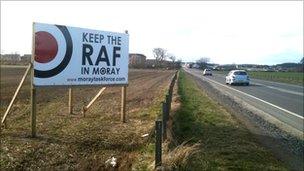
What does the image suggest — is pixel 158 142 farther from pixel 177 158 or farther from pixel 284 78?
pixel 284 78

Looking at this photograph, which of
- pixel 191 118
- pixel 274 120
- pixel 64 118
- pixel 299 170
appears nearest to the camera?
pixel 299 170

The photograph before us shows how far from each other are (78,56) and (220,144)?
4.11 m

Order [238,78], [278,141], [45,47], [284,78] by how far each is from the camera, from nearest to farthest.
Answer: [45,47] < [278,141] < [238,78] < [284,78]

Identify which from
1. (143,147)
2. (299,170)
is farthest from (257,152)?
(143,147)

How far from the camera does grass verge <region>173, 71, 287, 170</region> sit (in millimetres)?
9188

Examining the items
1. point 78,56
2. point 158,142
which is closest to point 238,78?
point 78,56

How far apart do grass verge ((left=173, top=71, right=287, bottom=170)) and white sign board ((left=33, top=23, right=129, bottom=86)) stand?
2.31 meters

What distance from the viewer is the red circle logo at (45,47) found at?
439 inches

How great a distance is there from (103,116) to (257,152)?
5521 mm

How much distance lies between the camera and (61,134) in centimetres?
1145

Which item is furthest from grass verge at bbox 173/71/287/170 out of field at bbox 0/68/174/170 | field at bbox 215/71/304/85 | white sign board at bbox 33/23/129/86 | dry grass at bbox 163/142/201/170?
field at bbox 215/71/304/85

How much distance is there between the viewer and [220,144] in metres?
11.4

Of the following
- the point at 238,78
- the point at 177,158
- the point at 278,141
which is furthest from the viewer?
the point at 238,78

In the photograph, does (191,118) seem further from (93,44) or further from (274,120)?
(93,44)
